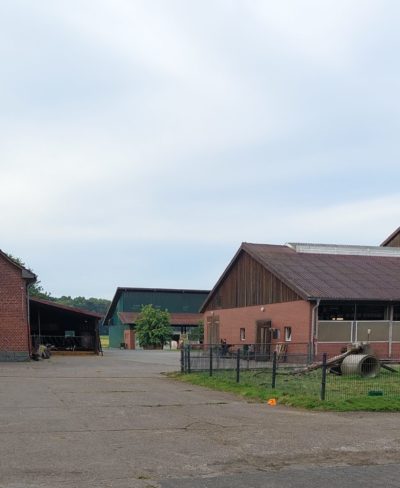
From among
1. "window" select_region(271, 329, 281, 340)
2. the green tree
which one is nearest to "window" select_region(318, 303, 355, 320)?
"window" select_region(271, 329, 281, 340)

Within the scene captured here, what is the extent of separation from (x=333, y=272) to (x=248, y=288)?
6.11m

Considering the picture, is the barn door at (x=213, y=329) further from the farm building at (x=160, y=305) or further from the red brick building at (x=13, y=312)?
the farm building at (x=160, y=305)

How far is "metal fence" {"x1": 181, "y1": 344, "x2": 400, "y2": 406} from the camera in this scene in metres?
15.5

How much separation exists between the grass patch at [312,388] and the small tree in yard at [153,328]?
40.1 metres

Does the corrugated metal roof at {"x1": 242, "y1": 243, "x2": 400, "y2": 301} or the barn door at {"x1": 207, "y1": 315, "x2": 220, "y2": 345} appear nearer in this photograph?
the corrugated metal roof at {"x1": 242, "y1": 243, "x2": 400, "y2": 301}

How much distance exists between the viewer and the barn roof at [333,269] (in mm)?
31641

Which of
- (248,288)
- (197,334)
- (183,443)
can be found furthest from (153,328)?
(183,443)

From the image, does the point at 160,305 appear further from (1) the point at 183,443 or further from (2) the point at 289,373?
(1) the point at 183,443

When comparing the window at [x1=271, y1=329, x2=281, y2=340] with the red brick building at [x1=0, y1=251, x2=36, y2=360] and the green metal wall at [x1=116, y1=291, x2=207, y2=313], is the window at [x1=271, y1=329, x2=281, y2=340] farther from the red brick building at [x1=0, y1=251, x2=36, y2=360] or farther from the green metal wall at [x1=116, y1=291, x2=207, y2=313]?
the green metal wall at [x1=116, y1=291, x2=207, y2=313]

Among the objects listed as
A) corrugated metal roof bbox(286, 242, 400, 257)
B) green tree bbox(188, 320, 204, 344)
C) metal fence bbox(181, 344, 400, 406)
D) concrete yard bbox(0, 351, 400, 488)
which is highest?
corrugated metal roof bbox(286, 242, 400, 257)

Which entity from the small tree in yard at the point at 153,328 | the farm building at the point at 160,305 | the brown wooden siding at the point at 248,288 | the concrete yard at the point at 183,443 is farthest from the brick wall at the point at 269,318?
the farm building at the point at 160,305

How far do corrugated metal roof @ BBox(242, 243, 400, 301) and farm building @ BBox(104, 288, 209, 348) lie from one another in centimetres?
3026

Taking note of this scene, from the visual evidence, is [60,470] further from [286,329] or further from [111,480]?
[286,329]

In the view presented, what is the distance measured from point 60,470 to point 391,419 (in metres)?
7.44
